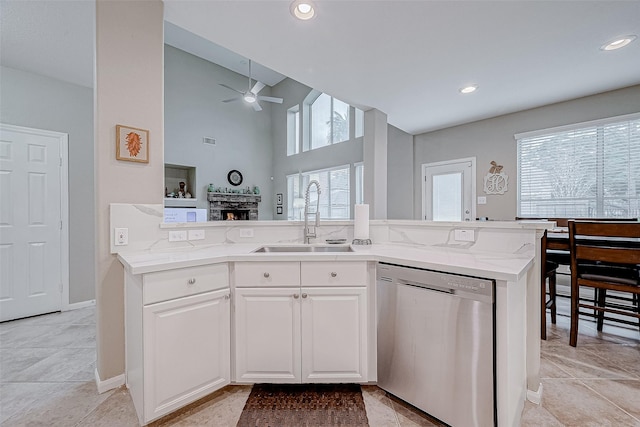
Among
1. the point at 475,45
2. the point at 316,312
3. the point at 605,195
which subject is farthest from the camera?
the point at 605,195

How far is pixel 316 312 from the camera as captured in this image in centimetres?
168

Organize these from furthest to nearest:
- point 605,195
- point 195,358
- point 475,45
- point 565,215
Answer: point 565,215
point 605,195
point 475,45
point 195,358

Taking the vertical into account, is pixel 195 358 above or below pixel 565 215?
below

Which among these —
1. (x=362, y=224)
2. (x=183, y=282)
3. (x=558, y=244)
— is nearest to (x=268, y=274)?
(x=183, y=282)

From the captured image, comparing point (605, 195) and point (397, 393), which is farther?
point (605, 195)

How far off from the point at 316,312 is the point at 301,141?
666cm

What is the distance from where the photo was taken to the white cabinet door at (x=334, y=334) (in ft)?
5.49

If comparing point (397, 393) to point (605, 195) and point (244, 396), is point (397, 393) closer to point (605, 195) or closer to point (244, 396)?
point (244, 396)

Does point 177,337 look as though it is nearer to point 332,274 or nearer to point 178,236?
point 178,236

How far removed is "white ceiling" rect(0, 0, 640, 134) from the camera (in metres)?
2.17

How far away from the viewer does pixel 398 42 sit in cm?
259

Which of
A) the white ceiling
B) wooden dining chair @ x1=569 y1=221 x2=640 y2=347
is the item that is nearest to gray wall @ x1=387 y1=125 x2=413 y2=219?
the white ceiling

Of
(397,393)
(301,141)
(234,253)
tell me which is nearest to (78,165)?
(234,253)

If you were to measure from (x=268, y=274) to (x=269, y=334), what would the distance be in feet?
1.18
